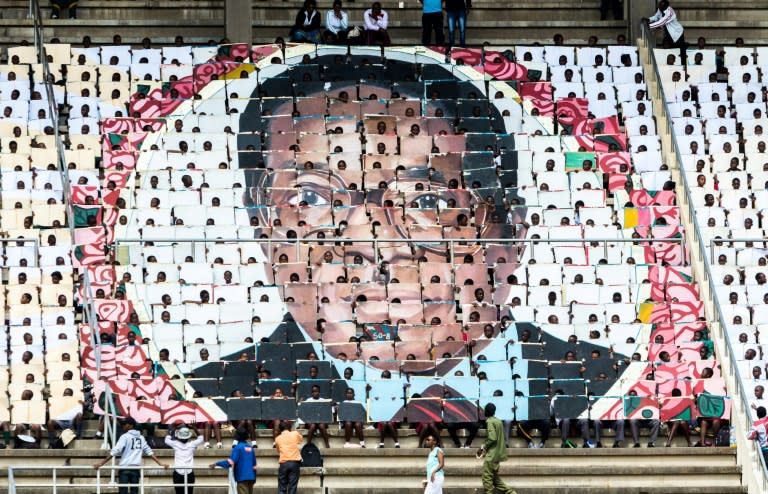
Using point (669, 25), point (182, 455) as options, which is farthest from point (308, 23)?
point (182, 455)

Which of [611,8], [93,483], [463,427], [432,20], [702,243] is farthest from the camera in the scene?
[611,8]

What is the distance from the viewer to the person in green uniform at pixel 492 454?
86.9 ft

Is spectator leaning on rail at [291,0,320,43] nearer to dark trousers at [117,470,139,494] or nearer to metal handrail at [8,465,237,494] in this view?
metal handrail at [8,465,237,494]

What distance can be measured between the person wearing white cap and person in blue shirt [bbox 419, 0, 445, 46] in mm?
13118

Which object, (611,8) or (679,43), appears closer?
(679,43)

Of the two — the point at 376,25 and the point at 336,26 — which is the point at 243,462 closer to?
the point at 336,26

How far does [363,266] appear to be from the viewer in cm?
3319

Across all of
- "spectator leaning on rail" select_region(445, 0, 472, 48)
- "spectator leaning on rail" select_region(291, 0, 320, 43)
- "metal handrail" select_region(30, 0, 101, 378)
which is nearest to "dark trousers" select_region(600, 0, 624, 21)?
"spectator leaning on rail" select_region(445, 0, 472, 48)

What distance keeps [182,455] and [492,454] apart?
3970 millimetres

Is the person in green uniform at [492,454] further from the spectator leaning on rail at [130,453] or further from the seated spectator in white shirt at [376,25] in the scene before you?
the seated spectator in white shirt at [376,25]

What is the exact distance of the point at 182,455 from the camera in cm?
2712

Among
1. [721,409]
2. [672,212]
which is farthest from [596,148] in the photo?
[721,409]

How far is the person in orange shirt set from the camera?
87.9ft

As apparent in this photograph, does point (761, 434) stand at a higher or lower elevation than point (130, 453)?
lower
